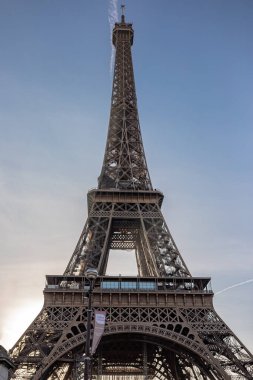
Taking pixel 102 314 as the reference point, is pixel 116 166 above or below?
above

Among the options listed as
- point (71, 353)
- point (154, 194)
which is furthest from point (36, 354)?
point (154, 194)

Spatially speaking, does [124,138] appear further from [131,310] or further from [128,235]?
[131,310]

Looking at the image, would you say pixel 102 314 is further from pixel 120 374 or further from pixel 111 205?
pixel 120 374

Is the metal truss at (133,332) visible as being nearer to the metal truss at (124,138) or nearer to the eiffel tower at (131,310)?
the eiffel tower at (131,310)

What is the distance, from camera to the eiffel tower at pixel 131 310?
3409 cm

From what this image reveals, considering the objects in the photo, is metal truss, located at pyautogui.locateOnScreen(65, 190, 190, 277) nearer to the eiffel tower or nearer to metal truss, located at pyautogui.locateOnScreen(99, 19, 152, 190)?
the eiffel tower

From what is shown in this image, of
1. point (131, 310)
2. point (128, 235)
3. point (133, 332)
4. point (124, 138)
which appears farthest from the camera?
point (124, 138)

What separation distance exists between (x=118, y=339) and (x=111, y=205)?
14.9m

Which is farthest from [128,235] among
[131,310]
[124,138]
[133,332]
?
[133,332]

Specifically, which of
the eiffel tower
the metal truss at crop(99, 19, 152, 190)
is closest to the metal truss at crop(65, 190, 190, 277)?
the eiffel tower

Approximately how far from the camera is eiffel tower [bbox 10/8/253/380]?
34094 millimetres

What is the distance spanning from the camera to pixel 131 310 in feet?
122

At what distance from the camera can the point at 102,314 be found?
20078 millimetres

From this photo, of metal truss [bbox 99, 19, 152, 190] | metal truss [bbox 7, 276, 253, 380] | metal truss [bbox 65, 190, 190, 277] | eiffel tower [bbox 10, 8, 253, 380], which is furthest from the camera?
metal truss [bbox 99, 19, 152, 190]
